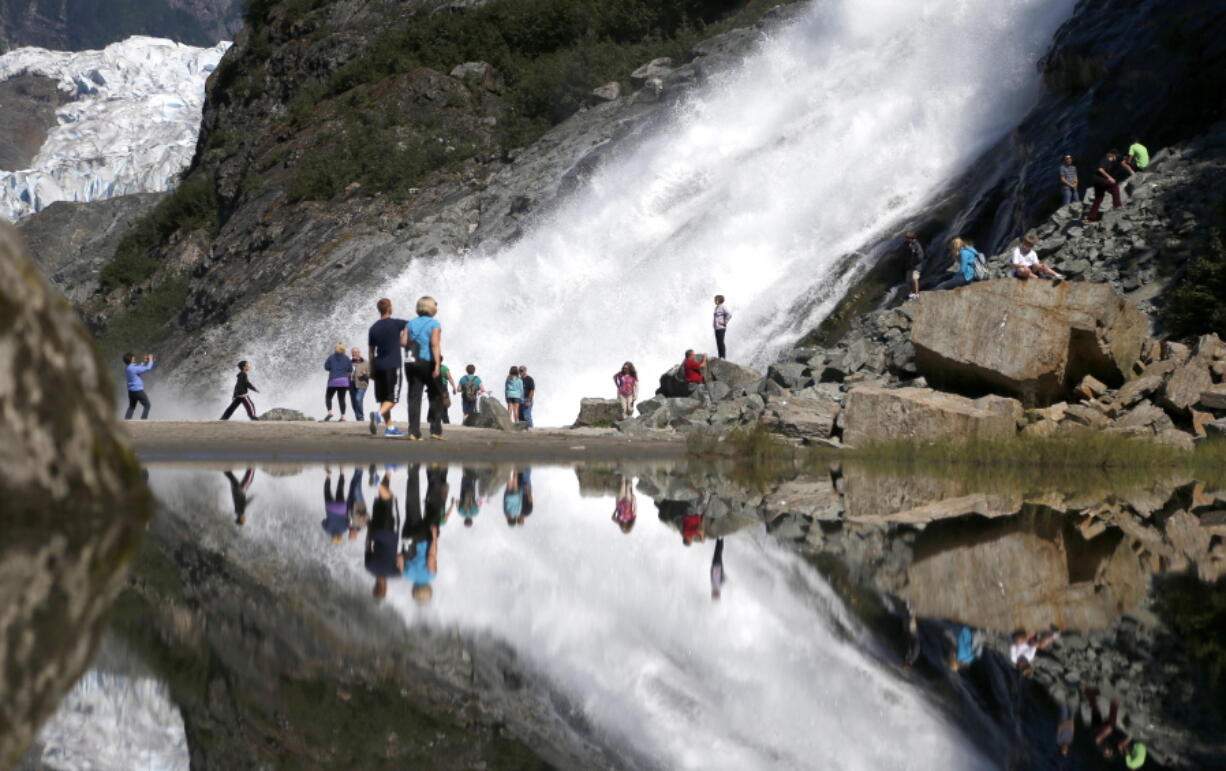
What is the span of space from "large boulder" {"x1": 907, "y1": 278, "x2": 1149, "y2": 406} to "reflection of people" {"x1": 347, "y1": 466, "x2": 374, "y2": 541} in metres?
10.8

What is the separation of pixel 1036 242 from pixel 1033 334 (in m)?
5.05

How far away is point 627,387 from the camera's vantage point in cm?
2784

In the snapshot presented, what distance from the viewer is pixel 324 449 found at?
1809 centimetres

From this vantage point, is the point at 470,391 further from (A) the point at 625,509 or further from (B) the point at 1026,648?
(B) the point at 1026,648

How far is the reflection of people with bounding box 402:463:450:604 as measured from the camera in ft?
18.9

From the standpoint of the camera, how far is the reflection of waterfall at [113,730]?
3.03 meters

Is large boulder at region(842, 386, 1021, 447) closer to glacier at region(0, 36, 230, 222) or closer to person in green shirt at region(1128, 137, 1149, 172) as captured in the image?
person in green shirt at region(1128, 137, 1149, 172)

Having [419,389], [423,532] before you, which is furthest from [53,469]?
[419,389]

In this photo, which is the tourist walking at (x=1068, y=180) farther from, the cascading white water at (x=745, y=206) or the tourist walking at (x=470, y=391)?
the tourist walking at (x=470, y=391)

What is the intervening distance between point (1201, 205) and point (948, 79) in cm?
1637

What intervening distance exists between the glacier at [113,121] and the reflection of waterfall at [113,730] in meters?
120

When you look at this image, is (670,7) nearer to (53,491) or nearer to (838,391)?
(838,391)

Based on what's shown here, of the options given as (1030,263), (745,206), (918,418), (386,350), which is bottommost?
(918,418)

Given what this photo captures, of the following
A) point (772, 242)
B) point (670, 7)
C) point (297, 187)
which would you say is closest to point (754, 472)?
point (772, 242)
